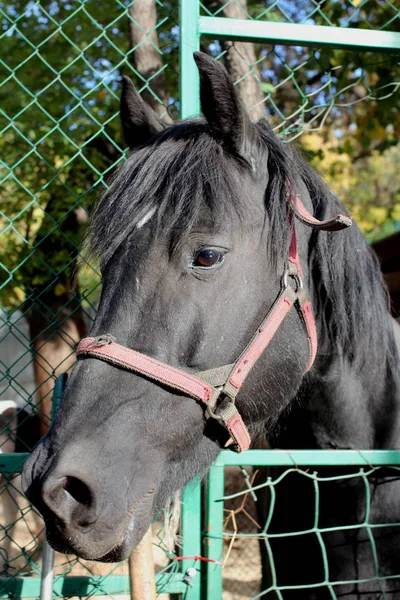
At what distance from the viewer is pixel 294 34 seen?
221 centimetres

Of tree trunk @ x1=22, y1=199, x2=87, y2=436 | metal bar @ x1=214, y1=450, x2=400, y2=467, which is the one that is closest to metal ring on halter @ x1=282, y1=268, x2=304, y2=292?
metal bar @ x1=214, y1=450, x2=400, y2=467

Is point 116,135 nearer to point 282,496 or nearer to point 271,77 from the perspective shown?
point 271,77

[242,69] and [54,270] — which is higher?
[242,69]

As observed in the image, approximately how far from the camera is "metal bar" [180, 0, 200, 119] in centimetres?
216

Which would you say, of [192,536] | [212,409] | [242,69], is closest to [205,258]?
[212,409]

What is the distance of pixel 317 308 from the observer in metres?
1.90

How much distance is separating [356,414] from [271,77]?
14.5ft

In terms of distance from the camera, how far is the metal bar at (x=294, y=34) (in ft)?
7.10

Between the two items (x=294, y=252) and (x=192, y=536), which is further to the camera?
(x=192, y=536)

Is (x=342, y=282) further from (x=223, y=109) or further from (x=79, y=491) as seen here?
(x=79, y=491)

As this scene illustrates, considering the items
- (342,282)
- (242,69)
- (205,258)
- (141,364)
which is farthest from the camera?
(242,69)

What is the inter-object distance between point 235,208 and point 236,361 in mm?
429

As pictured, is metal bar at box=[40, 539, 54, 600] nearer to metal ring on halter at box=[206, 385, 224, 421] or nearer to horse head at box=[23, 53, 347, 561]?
horse head at box=[23, 53, 347, 561]

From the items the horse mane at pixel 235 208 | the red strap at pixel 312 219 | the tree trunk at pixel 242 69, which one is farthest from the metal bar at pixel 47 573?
the tree trunk at pixel 242 69
